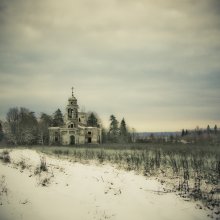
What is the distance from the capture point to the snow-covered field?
38.0 ft

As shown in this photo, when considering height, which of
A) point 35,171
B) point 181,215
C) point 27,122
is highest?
point 27,122

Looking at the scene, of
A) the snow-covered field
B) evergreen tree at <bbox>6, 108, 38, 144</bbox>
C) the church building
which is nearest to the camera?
the snow-covered field

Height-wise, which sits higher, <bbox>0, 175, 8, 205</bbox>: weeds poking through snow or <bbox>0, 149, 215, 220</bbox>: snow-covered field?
<bbox>0, 175, 8, 205</bbox>: weeds poking through snow

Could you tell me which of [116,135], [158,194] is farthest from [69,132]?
[158,194]

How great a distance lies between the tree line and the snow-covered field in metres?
50.2

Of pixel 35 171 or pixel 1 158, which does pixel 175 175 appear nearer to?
pixel 35 171

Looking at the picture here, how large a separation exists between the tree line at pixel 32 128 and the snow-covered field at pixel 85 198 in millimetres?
50193

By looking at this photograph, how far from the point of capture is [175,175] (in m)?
18.9

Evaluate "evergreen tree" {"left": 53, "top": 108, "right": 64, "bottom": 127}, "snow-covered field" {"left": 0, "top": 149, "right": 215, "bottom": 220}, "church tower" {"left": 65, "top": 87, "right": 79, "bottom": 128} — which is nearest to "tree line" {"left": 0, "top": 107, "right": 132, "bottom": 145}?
"evergreen tree" {"left": 53, "top": 108, "right": 64, "bottom": 127}

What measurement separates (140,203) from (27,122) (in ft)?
214

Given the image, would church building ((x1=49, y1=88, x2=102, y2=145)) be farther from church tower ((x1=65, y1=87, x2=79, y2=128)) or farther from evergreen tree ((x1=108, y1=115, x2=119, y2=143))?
evergreen tree ((x1=108, y1=115, x2=119, y2=143))

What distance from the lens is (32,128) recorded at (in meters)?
70.0

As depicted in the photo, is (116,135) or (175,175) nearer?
(175,175)

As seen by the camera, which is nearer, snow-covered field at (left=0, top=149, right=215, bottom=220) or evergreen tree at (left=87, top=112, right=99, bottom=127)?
snow-covered field at (left=0, top=149, right=215, bottom=220)
